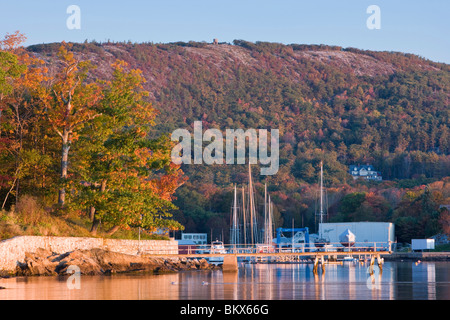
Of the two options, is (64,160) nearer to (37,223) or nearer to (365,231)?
(37,223)

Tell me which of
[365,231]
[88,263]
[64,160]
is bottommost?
[365,231]

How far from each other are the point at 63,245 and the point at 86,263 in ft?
7.92

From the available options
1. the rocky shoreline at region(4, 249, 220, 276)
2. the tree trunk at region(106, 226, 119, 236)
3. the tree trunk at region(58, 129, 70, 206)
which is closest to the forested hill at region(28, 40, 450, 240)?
the tree trunk at region(106, 226, 119, 236)

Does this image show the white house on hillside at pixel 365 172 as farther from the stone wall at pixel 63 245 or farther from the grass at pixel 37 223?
the grass at pixel 37 223

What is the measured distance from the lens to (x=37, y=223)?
3947cm

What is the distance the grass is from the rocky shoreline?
5.12 ft

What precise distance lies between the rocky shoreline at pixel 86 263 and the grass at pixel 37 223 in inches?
61.4

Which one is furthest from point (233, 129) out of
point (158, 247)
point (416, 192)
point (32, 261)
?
point (32, 261)

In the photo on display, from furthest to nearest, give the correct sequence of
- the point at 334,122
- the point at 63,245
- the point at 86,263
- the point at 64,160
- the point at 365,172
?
the point at 334,122 < the point at 365,172 < the point at 64,160 < the point at 63,245 < the point at 86,263

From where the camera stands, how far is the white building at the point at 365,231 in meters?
94.9

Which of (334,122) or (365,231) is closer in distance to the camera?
(365,231)

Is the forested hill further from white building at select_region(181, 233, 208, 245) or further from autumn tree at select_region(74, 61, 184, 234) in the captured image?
autumn tree at select_region(74, 61, 184, 234)

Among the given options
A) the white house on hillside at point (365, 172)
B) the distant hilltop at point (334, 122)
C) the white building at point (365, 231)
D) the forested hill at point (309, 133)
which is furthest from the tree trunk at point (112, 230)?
the white house on hillside at point (365, 172)

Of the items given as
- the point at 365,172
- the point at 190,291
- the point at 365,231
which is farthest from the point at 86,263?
the point at 365,172
